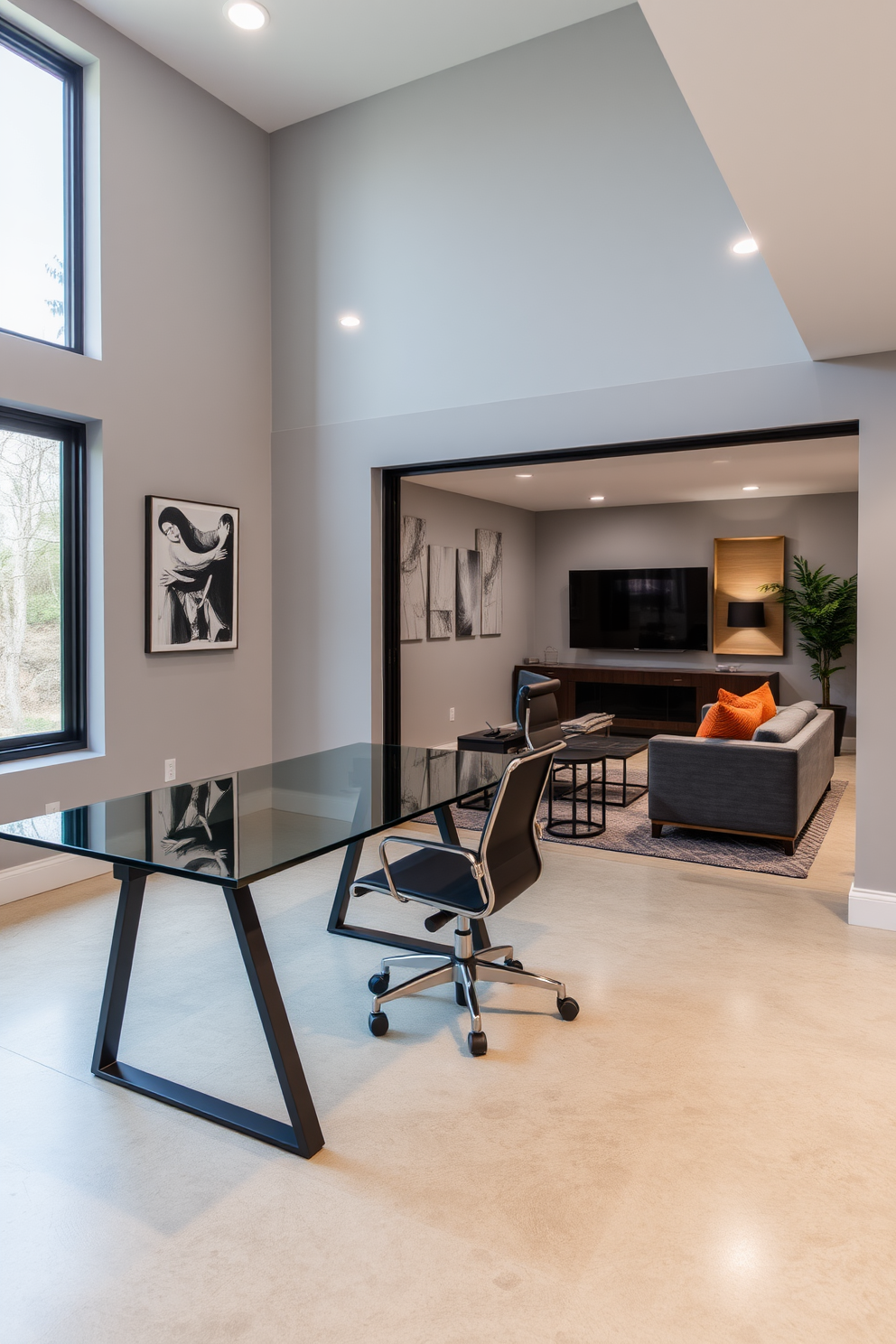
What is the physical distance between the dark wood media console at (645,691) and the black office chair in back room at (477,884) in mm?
5631

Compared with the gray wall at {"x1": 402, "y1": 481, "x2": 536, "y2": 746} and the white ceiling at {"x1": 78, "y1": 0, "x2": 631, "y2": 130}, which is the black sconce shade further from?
the white ceiling at {"x1": 78, "y1": 0, "x2": 631, "y2": 130}

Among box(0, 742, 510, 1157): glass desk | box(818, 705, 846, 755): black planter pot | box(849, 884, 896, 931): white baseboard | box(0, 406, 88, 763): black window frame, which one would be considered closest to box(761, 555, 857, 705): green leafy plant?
box(818, 705, 846, 755): black planter pot

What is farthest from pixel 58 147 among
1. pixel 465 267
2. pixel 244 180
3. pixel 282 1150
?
pixel 282 1150

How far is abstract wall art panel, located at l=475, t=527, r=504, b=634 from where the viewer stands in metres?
8.62

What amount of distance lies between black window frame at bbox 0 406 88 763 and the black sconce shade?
6.44 m

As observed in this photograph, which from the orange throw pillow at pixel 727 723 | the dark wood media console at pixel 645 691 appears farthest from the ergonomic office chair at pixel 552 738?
the dark wood media console at pixel 645 691

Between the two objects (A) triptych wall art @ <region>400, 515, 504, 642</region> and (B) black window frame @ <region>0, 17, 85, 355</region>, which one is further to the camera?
(A) triptych wall art @ <region>400, 515, 504, 642</region>

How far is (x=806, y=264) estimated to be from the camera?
8.79 feet

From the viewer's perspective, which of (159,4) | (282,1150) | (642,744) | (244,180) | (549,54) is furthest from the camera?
(642,744)

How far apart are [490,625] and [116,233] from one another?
5204 millimetres

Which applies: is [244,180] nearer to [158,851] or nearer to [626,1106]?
[158,851]

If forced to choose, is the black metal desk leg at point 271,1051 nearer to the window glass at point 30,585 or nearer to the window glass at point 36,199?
the window glass at point 30,585

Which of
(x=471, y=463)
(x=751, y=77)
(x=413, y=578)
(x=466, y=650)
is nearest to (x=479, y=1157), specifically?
(x=751, y=77)

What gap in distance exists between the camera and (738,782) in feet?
16.0
